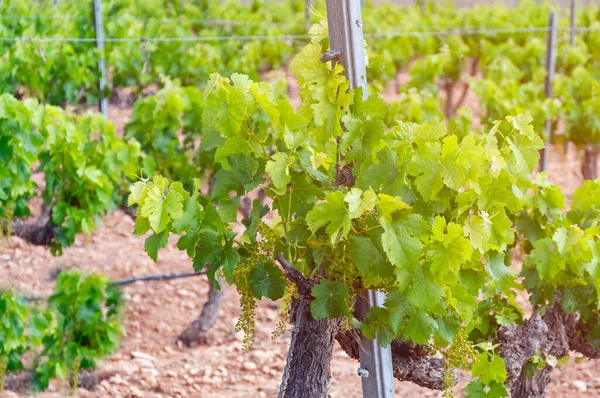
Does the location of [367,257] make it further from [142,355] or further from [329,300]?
[142,355]

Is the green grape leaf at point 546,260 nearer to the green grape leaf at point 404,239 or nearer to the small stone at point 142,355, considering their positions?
the green grape leaf at point 404,239

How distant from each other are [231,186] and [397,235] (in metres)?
0.51

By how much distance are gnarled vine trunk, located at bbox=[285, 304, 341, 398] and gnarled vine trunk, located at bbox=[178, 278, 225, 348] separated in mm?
2888

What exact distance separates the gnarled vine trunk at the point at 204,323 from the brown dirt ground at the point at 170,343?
2.3 inches

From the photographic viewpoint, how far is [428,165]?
7.88ft

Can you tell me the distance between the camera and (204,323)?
5695 millimetres

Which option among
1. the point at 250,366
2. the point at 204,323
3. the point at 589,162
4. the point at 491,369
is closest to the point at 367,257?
the point at 491,369

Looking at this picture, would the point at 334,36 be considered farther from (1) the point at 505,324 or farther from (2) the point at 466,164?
(1) the point at 505,324

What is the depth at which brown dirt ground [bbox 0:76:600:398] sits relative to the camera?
16.0ft

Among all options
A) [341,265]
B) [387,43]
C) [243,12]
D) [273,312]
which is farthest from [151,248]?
[243,12]

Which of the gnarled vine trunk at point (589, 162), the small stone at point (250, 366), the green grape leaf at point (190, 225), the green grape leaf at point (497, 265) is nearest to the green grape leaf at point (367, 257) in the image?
the green grape leaf at point (190, 225)

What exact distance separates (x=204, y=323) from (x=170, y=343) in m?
0.25

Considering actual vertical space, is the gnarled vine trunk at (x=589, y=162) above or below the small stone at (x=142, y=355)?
above

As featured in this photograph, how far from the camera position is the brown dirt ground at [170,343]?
4.88 m
